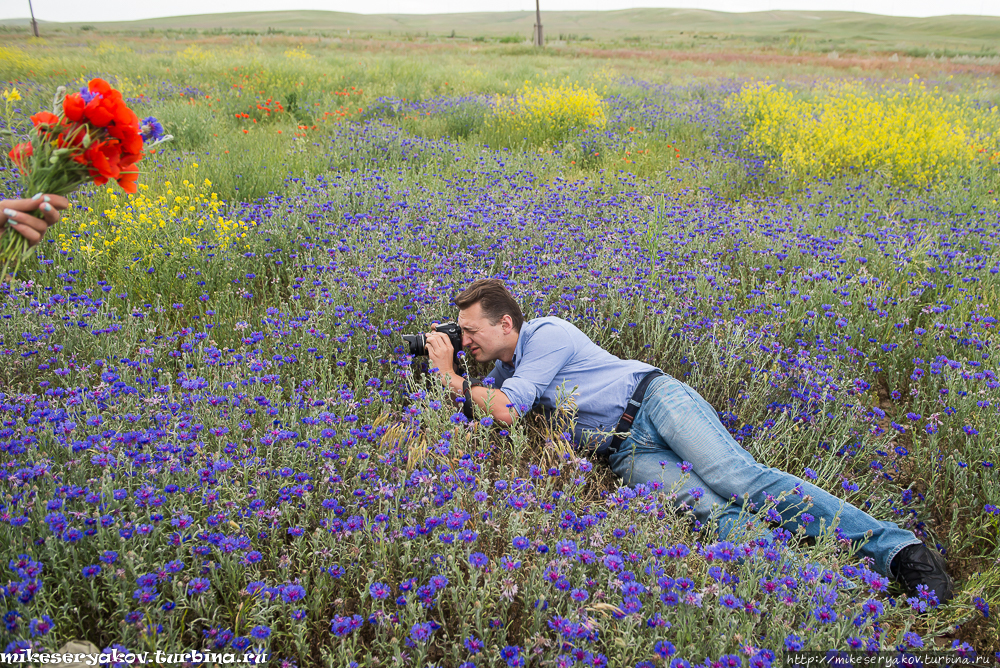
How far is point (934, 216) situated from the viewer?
17.7ft

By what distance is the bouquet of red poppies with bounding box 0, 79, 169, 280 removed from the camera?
4.87ft

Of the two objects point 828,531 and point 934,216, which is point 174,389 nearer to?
point 828,531

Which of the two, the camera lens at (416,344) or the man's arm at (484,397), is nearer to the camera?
the man's arm at (484,397)

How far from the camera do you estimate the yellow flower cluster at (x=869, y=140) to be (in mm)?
7207

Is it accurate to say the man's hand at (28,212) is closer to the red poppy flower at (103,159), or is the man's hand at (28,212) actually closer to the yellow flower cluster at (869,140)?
the red poppy flower at (103,159)

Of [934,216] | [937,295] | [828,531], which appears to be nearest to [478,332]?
[828,531]

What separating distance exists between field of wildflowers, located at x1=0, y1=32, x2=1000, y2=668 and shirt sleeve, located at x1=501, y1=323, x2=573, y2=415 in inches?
9.8

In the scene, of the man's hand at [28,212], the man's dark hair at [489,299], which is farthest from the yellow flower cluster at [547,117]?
the man's hand at [28,212]

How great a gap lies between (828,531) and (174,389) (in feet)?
9.62

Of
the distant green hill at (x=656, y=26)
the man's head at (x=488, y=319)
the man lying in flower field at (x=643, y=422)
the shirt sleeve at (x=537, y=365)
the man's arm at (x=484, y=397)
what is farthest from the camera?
the distant green hill at (x=656, y=26)

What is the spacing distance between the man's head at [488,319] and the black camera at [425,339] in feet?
0.16

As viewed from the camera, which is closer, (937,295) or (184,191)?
(937,295)

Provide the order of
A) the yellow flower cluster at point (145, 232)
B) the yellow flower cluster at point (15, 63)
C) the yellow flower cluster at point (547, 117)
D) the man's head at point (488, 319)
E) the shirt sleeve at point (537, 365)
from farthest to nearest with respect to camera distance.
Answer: the yellow flower cluster at point (15, 63) → the yellow flower cluster at point (547, 117) → the yellow flower cluster at point (145, 232) → the man's head at point (488, 319) → the shirt sleeve at point (537, 365)

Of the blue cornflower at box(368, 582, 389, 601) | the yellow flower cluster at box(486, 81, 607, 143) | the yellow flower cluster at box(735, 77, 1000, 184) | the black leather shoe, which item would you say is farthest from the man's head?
the yellow flower cluster at box(486, 81, 607, 143)
